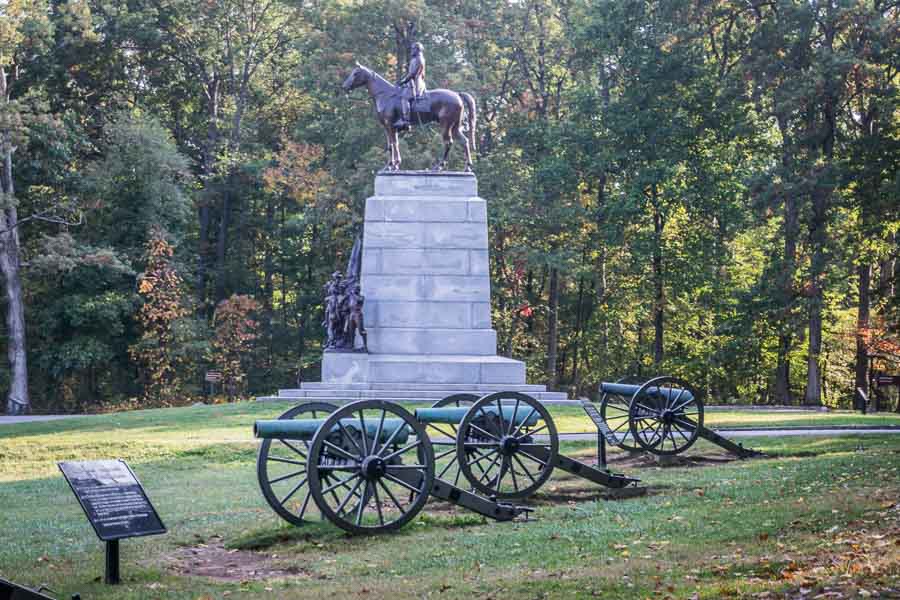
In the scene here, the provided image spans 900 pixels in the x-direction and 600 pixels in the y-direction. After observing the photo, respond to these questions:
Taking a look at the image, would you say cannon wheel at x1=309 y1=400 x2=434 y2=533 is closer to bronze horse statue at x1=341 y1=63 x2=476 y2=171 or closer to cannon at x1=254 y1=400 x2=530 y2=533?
cannon at x1=254 y1=400 x2=530 y2=533

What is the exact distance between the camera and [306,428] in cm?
1000

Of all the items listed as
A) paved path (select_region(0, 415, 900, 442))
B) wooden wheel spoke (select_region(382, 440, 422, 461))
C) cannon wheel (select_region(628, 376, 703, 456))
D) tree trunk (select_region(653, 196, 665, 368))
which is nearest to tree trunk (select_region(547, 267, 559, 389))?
tree trunk (select_region(653, 196, 665, 368))

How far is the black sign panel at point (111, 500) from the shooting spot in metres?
7.70

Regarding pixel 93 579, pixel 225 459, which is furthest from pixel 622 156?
pixel 93 579

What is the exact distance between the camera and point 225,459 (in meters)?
17.1

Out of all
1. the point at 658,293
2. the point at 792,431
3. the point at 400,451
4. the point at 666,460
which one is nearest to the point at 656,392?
the point at 666,460

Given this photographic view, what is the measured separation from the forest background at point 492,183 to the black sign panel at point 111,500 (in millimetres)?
26253

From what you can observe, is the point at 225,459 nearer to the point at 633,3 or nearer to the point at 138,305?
the point at 138,305

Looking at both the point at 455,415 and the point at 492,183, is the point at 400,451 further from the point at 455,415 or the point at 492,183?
the point at 492,183

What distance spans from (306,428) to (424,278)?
16.6 m

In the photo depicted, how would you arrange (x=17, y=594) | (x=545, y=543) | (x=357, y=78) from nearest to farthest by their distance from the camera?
1. (x=17, y=594)
2. (x=545, y=543)
3. (x=357, y=78)

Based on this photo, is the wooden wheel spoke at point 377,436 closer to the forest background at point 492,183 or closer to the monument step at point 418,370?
the monument step at point 418,370

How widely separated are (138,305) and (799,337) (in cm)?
2230

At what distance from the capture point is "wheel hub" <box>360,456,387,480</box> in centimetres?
969
